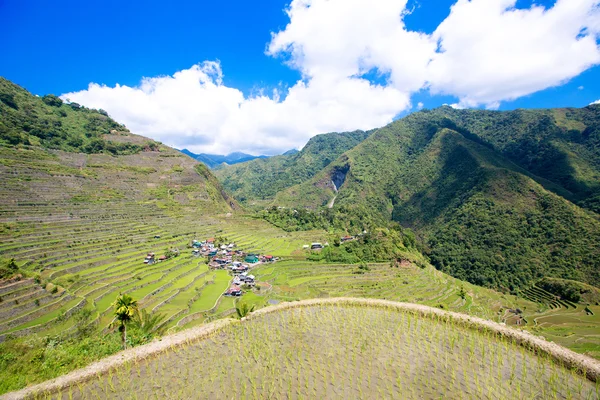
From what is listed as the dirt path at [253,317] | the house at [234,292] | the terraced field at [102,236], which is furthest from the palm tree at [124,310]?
the house at [234,292]

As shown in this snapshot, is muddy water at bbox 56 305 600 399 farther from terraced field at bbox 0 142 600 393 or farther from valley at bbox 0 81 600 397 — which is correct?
terraced field at bbox 0 142 600 393

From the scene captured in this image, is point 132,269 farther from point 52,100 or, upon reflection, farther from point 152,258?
point 52,100

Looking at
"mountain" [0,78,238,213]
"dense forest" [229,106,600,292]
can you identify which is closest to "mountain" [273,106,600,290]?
"dense forest" [229,106,600,292]

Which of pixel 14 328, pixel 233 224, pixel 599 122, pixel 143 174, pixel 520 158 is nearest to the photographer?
Result: pixel 14 328

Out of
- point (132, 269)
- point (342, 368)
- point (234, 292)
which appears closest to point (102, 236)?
point (132, 269)

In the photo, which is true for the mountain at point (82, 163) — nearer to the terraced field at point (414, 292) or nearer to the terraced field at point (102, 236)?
the terraced field at point (102, 236)

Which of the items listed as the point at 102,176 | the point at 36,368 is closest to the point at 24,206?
the point at 102,176

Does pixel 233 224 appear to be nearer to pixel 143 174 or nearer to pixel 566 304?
pixel 143 174
